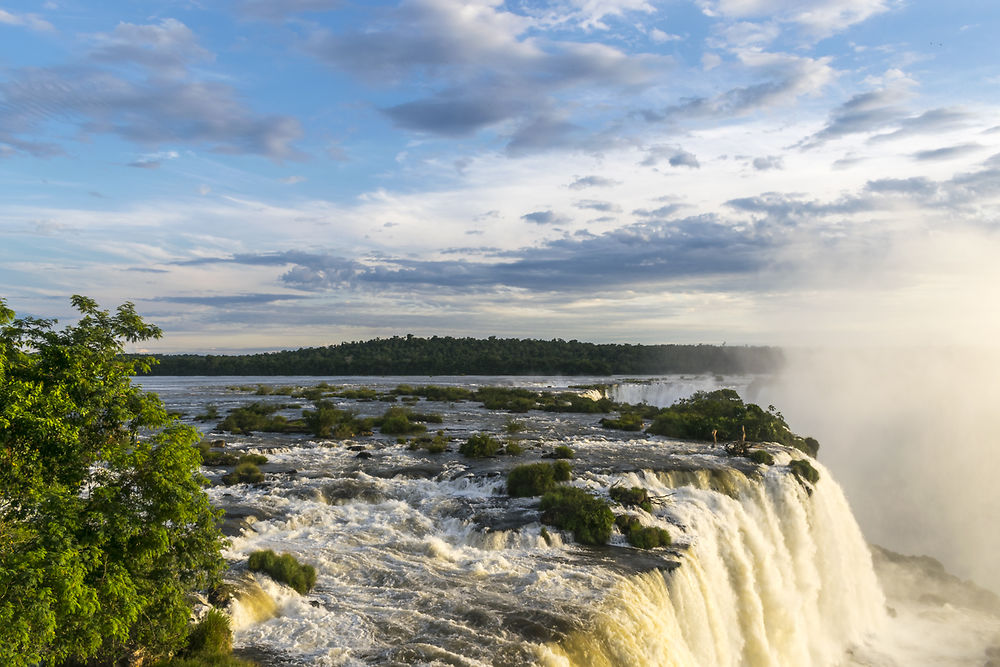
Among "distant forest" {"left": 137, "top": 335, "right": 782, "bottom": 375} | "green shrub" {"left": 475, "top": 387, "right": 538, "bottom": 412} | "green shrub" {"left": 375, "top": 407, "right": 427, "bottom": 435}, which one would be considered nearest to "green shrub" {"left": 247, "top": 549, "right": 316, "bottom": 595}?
"green shrub" {"left": 375, "top": 407, "right": 427, "bottom": 435}

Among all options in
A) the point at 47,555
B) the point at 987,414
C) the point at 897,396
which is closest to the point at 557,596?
the point at 47,555

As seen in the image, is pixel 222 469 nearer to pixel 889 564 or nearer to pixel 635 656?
pixel 635 656

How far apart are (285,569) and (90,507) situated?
6.57 m

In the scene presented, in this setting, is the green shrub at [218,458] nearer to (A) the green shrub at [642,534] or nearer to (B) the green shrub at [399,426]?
(B) the green shrub at [399,426]

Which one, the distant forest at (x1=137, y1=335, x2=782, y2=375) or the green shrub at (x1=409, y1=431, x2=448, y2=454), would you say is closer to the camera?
the green shrub at (x1=409, y1=431, x2=448, y2=454)

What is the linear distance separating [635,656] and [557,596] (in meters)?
2.45

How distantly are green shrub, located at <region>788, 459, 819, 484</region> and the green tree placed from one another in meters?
26.4

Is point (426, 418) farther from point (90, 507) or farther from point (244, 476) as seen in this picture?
point (90, 507)

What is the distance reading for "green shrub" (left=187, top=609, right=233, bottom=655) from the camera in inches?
485

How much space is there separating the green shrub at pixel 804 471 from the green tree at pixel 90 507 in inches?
1038

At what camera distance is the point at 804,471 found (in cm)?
3052

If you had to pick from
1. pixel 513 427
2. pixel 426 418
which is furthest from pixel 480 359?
pixel 513 427

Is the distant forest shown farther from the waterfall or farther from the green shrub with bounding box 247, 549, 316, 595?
the green shrub with bounding box 247, 549, 316, 595

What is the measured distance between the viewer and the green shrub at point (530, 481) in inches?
969
